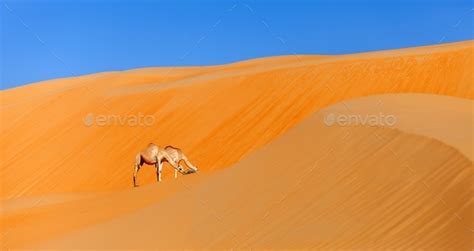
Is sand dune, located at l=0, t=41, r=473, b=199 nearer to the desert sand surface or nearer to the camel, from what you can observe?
the desert sand surface

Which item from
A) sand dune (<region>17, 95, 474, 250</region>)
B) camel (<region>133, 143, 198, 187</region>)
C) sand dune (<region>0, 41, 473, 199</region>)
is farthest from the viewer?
sand dune (<region>0, 41, 473, 199</region>)

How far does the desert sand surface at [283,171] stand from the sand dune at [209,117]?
0.26 ft

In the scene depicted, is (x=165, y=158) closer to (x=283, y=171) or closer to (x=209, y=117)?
(x=209, y=117)

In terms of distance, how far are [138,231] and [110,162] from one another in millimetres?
16504

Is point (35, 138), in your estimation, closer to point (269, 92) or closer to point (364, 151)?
point (269, 92)

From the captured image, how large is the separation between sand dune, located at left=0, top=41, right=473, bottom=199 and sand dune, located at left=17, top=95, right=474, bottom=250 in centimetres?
1200

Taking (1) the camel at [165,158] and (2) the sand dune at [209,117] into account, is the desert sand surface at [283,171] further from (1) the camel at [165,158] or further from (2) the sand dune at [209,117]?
(1) the camel at [165,158]

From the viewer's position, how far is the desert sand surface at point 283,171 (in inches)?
438

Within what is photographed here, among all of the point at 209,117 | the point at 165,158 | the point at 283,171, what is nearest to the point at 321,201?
the point at 283,171

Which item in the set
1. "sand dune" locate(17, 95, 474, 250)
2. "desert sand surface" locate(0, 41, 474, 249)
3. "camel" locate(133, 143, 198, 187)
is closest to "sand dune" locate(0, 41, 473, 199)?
"desert sand surface" locate(0, 41, 474, 249)

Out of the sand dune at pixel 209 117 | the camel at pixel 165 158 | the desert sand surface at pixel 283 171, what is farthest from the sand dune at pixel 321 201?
the sand dune at pixel 209 117

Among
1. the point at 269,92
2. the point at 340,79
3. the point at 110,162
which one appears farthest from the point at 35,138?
the point at 340,79

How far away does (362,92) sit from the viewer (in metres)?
30.4

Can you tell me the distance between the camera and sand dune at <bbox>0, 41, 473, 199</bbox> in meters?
29.4
